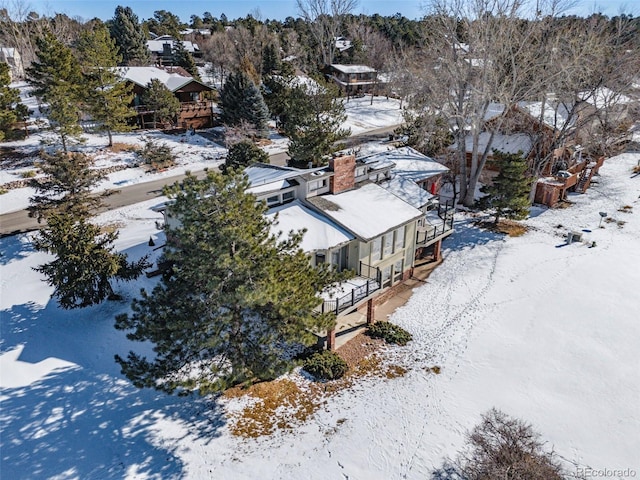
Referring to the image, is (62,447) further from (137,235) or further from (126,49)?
(126,49)

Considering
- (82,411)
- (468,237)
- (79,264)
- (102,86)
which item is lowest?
(82,411)

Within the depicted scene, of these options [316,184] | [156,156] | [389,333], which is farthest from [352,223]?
[156,156]

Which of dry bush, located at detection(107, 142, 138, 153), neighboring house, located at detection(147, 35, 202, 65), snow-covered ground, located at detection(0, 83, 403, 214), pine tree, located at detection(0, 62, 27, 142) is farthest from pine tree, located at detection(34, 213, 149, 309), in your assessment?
neighboring house, located at detection(147, 35, 202, 65)

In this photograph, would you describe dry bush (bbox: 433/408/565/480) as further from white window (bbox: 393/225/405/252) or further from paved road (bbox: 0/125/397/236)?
paved road (bbox: 0/125/397/236)

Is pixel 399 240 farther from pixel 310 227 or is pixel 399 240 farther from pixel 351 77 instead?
pixel 351 77

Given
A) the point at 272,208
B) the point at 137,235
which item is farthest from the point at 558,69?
the point at 137,235

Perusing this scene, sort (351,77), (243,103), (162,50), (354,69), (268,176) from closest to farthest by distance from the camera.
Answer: (268,176) → (243,103) → (354,69) → (351,77) → (162,50)

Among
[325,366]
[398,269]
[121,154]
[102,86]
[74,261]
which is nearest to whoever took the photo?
[325,366]

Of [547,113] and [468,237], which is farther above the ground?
[547,113]
